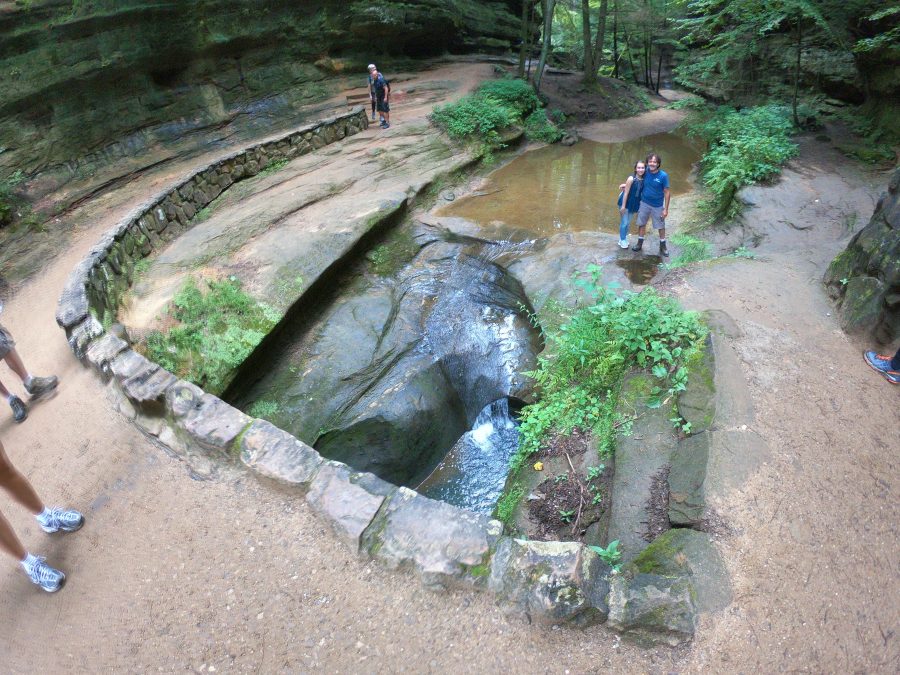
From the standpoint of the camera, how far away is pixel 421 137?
574 inches

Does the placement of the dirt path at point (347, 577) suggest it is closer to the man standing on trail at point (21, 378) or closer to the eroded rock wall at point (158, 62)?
the man standing on trail at point (21, 378)

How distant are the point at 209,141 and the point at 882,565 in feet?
51.7

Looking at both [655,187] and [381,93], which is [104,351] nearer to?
[655,187]

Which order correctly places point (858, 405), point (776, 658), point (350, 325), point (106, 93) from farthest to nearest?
point (106, 93) < point (350, 325) < point (858, 405) < point (776, 658)

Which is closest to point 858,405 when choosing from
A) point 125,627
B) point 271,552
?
point 271,552

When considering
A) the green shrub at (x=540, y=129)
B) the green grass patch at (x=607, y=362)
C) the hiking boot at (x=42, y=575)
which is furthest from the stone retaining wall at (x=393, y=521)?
the green shrub at (x=540, y=129)

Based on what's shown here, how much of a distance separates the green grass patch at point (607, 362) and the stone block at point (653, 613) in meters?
2.07

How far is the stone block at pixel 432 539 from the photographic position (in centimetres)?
320

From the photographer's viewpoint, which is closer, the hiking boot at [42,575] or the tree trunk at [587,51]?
the hiking boot at [42,575]

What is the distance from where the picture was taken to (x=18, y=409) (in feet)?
16.6

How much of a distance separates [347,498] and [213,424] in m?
1.47

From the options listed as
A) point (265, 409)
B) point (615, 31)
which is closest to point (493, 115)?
point (265, 409)

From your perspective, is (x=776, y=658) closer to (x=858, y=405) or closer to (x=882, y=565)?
(x=882, y=565)

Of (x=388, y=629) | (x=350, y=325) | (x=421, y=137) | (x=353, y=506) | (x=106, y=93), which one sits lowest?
(x=350, y=325)
